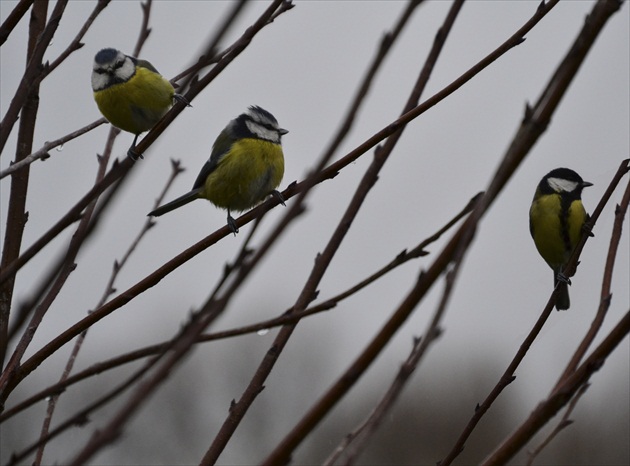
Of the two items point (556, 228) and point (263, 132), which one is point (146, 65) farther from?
point (556, 228)

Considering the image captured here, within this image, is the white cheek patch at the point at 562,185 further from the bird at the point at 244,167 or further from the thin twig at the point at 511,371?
the thin twig at the point at 511,371

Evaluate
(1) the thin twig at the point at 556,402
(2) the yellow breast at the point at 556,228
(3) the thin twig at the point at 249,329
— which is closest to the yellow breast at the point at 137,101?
(2) the yellow breast at the point at 556,228

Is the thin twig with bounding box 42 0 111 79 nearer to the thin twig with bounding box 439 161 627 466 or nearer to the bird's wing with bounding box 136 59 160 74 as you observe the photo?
the thin twig with bounding box 439 161 627 466

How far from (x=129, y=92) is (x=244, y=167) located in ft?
1.74

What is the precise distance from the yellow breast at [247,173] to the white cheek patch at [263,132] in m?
0.03

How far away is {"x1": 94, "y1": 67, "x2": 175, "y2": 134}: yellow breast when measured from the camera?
3.52 m

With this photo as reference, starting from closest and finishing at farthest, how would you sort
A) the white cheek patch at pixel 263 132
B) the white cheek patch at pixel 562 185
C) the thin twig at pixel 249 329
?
the thin twig at pixel 249 329 < the white cheek patch at pixel 263 132 < the white cheek patch at pixel 562 185

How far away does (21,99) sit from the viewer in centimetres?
141

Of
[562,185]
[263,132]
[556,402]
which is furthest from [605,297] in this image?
[562,185]

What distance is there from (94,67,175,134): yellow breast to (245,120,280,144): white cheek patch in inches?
14.4

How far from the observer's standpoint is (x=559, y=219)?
4441mm

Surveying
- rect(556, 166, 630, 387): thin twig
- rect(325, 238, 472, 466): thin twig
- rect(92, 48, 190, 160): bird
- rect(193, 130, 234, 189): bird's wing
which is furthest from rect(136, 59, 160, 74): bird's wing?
rect(325, 238, 472, 466): thin twig

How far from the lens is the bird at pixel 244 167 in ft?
12.2

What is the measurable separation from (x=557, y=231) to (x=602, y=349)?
131 inches
